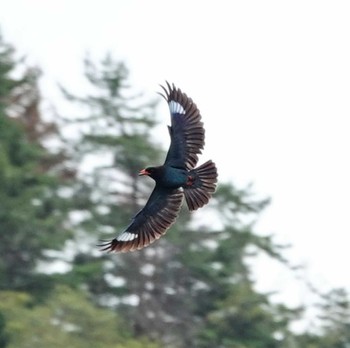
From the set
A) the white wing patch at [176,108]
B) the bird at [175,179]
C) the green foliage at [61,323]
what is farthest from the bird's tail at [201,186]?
the green foliage at [61,323]

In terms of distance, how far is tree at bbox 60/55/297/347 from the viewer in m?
31.4

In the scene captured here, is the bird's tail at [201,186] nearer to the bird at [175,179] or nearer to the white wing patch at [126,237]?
the bird at [175,179]

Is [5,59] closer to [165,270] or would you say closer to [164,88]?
[165,270]

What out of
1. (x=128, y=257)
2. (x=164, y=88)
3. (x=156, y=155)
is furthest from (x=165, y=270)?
(x=164, y=88)

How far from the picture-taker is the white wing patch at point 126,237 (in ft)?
40.8

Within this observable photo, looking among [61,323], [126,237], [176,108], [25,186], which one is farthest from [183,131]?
[25,186]

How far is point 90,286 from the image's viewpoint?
32.6 metres

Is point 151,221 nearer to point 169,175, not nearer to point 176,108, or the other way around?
point 169,175

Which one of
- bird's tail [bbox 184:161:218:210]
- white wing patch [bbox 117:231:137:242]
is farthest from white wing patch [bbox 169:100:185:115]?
white wing patch [bbox 117:231:137:242]

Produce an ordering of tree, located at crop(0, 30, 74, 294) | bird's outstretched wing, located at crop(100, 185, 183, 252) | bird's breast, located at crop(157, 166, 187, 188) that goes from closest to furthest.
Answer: bird's breast, located at crop(157, 166, 187, 188)
bird's outstretched wing, located at crop(100, 185, 183, 252)
tree, located at crop(0, 30, 74, 294)

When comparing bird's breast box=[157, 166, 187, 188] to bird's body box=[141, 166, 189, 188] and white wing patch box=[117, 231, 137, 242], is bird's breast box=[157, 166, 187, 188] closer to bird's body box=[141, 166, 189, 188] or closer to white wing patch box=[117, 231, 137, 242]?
bird's body box=[141, 166, 189, 188]

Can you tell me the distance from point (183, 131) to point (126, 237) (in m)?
0.83

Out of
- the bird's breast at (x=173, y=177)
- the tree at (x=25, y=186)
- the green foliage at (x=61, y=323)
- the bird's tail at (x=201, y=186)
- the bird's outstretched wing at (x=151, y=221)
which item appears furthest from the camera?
the tree at (x=25, y=186)

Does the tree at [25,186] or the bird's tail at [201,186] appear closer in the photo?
the bird's tail at [201,186]
